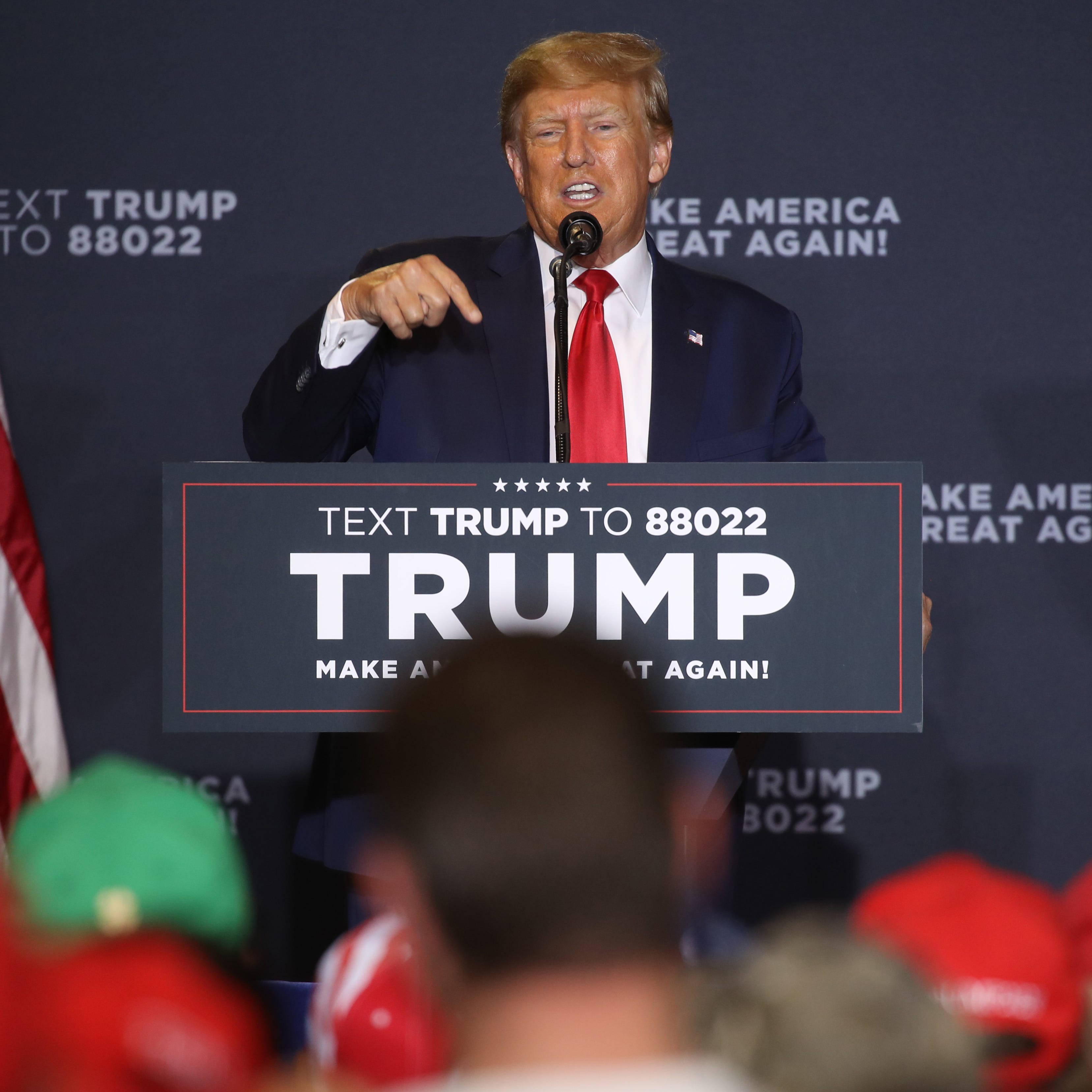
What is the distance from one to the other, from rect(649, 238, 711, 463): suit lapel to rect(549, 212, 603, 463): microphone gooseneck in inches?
9.8

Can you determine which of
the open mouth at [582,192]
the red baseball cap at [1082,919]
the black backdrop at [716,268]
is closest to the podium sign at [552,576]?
the red baseball cap at [1082,919]

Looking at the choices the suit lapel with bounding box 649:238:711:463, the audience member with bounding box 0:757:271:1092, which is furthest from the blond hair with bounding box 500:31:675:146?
the audience member with bounding box 0:757:271:1092

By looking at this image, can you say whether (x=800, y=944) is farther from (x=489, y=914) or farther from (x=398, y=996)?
(x=398, y=996)

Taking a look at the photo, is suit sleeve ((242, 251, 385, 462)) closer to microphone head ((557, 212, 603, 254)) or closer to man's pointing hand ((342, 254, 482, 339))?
man's pointing hand ((342, 254, 482, 339))

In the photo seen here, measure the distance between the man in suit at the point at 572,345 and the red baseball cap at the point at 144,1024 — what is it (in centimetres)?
130

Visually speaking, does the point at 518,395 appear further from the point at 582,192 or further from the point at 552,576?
the point at 552,576

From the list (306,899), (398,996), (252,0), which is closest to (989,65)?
(252,0)

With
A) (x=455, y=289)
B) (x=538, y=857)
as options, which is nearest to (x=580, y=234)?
(x=455, y=289)

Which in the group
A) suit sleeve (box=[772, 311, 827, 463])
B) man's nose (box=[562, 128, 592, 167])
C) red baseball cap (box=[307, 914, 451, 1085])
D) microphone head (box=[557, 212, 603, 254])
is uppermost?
man's nose (box=[562, 128, 592, 167])

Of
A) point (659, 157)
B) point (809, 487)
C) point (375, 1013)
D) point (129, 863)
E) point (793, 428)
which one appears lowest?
point (375, 1013)

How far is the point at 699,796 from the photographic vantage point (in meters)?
2.01

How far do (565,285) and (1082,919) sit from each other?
1161 millimetres

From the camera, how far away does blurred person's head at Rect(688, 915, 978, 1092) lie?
2.62 ft

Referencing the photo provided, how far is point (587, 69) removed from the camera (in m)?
2.51
